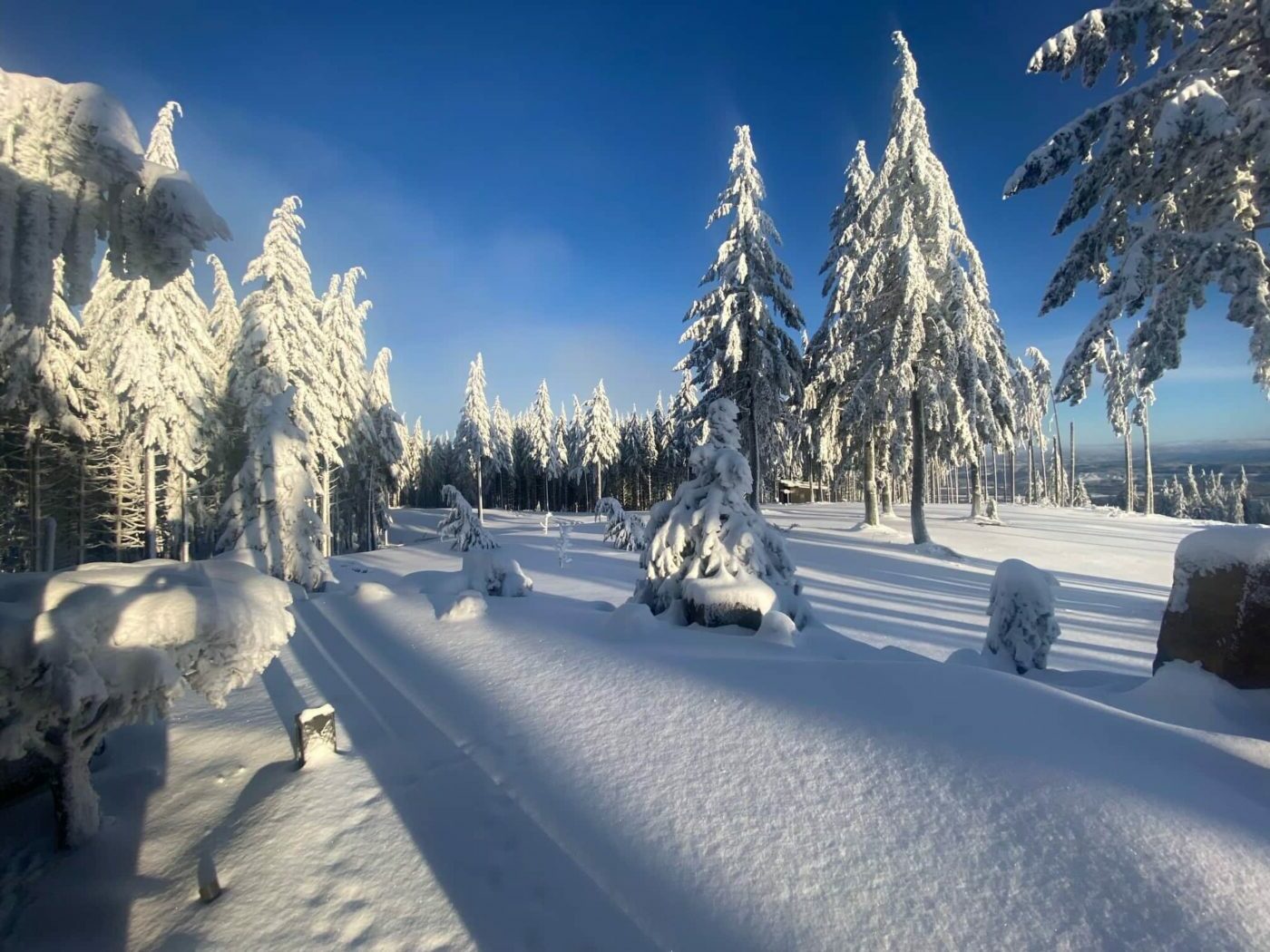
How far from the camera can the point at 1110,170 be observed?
6.67 metres

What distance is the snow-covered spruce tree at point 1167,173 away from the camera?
563cm

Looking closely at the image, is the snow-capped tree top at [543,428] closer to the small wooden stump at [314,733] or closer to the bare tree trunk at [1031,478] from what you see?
the bare tree trunk at [1031,478]

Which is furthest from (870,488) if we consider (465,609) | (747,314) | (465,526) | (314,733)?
(314,733)

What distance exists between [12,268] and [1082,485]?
80.6 metres

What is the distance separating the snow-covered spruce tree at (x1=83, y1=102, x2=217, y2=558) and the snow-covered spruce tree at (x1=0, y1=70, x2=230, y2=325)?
1975 centimetres

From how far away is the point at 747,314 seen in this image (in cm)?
1925

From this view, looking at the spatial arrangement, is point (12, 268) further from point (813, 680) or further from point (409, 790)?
point (813, 680)

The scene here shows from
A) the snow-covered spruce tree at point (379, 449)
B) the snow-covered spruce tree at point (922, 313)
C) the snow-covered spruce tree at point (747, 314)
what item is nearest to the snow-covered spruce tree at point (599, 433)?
the snow-covered spruce tree at point (379, 449)

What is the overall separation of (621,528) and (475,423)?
29.6m

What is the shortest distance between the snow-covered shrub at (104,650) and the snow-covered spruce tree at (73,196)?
1.80 meters

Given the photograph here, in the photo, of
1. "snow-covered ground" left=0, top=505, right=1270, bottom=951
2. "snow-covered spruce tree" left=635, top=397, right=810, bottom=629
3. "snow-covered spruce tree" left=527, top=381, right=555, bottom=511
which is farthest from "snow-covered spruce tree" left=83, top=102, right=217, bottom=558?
"snow-covered spruce tree" left=527, top=381, right=555, bottom=511

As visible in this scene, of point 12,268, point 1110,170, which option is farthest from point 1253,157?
point 12,268

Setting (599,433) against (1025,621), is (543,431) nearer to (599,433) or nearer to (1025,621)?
(599,433)

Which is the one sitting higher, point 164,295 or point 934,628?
point 164,295
